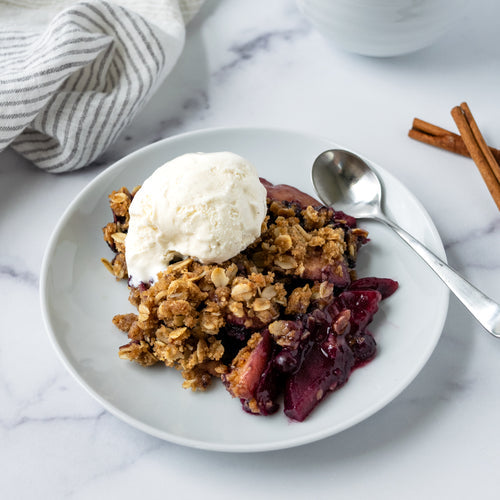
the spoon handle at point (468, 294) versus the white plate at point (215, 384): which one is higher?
the spoon handle at point (468, 294)

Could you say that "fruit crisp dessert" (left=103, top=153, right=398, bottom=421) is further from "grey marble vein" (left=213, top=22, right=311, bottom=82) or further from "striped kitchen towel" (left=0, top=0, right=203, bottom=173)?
"grey marble vein" (left=213, top=22, right=311, bottom=82)

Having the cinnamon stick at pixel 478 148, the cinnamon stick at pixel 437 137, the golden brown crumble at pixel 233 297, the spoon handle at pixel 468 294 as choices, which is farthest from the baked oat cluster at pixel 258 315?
the cinnamon stick at pixel 437 137

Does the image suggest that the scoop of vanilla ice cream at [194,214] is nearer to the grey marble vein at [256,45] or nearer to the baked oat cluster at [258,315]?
the baked oat cluster at [258,315]

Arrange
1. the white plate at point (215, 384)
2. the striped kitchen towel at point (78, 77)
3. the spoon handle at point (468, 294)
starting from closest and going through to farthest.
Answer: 1. the white plate at point (215, 384)
2. the spoon handle at point (468, 294)
3. the striped kitchen towel at point (78, 77)

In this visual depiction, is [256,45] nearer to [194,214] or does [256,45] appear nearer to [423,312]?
[194,214]

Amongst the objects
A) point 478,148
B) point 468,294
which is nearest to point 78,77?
point 478,148

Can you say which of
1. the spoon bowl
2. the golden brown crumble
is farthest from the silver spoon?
the golden brown crumble
